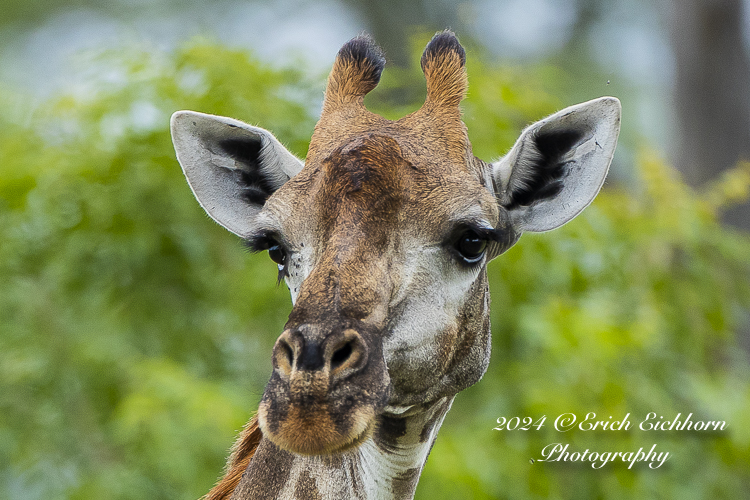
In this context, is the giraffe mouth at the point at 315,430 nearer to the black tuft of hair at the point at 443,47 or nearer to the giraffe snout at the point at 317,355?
the giraffe snout at the point at 317,355

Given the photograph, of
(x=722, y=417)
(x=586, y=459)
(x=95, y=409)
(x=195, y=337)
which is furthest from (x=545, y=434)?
(x=95, y=409)

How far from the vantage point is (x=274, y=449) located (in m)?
2.95

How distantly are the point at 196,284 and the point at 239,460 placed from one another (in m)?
4.10

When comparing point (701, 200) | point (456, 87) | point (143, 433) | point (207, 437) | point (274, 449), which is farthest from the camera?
point (701, 200)

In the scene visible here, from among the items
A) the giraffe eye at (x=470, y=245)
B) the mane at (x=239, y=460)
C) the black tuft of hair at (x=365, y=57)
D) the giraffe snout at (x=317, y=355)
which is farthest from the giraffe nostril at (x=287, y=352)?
the black tuft of hair at (x=365, y=57)

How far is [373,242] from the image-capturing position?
2646 millimetres

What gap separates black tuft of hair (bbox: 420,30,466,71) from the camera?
3.52 metres

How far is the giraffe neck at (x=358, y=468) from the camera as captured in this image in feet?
9.43

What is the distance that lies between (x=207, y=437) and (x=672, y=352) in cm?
429

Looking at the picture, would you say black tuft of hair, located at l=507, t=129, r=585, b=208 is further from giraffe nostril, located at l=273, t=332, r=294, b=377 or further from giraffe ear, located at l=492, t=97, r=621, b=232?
giraffe nostril, located at l=273, t=332, r=294, b=377

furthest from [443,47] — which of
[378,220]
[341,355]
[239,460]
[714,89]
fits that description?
[714,89]

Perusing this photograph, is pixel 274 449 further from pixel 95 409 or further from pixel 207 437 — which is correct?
pixel 95 409

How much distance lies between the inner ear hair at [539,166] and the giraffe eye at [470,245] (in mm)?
508

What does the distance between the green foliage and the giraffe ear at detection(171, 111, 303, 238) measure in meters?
2.84
